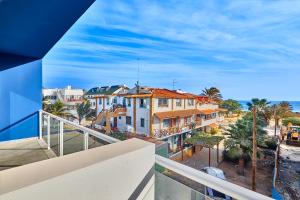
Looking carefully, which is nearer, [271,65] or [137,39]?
[137,39]

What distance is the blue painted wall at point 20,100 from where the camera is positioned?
157 inches

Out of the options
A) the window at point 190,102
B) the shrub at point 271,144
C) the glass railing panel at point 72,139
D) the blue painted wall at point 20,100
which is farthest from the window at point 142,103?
the glass railing panel at point 72,139

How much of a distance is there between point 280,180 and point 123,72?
33418mm

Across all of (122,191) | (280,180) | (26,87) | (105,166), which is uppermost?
(26,87)

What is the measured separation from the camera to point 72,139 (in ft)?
9.82

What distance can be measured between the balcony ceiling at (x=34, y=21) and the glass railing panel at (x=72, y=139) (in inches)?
59.5

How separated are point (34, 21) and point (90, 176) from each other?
2491 millimetres

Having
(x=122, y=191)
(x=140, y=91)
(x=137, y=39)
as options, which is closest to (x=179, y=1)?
(x=140, y=91)

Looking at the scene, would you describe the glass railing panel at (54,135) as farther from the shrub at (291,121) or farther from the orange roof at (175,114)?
the shrub at (291,121)

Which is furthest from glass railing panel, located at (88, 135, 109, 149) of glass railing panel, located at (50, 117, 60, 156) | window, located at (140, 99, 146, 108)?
window, located at (140, 99, 146, 108)

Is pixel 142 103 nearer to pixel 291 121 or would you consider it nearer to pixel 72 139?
pixel 72 139

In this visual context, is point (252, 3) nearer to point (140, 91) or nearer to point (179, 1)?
point (179, 1)

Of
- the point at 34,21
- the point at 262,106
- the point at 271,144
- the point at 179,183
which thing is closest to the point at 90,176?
the point at 179,183

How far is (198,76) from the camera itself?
156 ft
